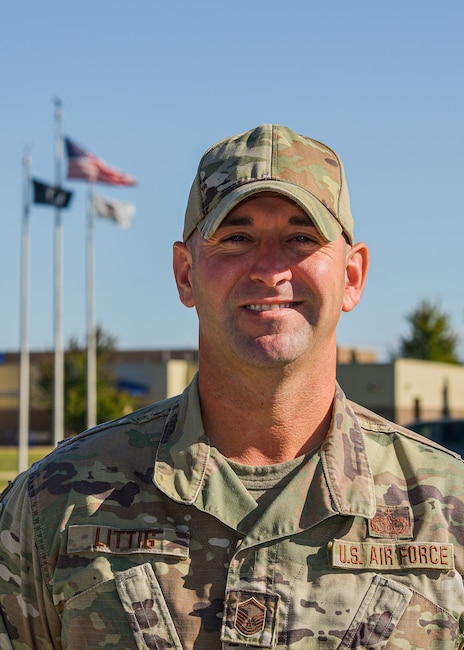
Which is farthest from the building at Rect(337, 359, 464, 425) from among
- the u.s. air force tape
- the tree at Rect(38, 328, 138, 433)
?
the u.s. air force tape

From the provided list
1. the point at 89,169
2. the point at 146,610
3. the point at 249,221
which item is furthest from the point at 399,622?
the point at 89,169

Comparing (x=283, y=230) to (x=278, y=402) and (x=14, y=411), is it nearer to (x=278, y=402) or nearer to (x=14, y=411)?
(x=278, y=402)

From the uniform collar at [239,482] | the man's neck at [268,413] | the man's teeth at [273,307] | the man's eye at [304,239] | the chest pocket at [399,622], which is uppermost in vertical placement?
the man's eye at [304,239]

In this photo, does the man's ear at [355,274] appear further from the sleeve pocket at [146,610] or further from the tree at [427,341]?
the tree at [427,341]

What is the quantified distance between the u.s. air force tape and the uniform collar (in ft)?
0.29

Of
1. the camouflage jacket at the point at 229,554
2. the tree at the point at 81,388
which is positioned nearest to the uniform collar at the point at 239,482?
the camouflage jacket at the point at 229,554

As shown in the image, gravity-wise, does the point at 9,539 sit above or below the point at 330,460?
below

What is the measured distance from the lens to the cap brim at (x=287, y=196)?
118 inches

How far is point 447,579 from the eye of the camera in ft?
9.82

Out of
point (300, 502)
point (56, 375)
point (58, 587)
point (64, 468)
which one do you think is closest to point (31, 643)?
point (58, 587)

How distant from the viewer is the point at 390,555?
3.01 metres

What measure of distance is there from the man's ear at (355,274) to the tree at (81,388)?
37.7 meters

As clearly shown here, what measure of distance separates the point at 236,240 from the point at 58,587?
40.5 inches

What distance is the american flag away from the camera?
30.2 meters
